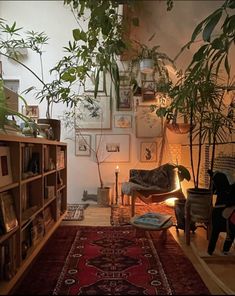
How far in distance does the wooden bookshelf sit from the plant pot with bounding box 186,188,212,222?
4.20ft

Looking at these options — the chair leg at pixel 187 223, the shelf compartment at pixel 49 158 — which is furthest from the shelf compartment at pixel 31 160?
the chair leg at pixel 187 223

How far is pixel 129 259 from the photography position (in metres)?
2.13

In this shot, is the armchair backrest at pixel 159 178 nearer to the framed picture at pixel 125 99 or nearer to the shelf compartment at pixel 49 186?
the framed picture at pixel 125 99

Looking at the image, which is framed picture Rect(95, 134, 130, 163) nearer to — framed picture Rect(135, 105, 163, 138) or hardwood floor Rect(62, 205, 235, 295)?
framed picture Rect(135, 105, 163, 138)

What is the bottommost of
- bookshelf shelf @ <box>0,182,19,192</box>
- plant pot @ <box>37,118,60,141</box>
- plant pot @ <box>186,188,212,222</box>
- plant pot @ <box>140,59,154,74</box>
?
plant pot @ <box>186,188,212,222</box>

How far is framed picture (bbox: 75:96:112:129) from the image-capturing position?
14.7 ft

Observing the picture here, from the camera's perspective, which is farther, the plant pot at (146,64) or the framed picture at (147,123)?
the framed picture at (147,123)

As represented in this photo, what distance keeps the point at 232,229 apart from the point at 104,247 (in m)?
1.03

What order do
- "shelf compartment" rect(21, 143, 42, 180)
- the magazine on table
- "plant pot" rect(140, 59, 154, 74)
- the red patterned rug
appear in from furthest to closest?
"plant pot" rect(140, 59, 154, 74) < the magazine on table < "shelf compartment" rect(21, 143, 42, 180) < the red patterned rug

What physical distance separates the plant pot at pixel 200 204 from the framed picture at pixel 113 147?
2.07 metres

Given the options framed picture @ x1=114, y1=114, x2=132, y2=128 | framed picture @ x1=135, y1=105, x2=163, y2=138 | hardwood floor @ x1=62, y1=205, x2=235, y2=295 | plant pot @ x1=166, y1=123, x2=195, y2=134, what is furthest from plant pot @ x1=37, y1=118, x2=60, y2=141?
plant pot @ x1=166, y1=123, x2=195, y2=134

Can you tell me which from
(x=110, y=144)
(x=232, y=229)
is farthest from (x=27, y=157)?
(x=110, y=144)

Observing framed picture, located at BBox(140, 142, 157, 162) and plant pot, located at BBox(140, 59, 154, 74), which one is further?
framed picture, located at BBox(140, 142, 157, 162)

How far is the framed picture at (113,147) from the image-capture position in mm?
4520
